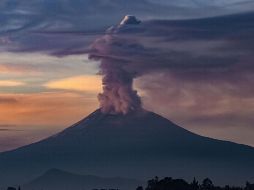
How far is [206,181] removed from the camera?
13000 cm

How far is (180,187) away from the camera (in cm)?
12244

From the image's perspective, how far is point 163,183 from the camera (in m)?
124

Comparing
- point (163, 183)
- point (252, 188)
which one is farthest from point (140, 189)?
point (252, 188)

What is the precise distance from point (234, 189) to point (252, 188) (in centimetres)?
574

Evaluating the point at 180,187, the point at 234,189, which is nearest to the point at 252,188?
the point at 234,189

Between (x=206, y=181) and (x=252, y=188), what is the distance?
6.57 m

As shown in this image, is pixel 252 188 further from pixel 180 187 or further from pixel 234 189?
pixel 180 187

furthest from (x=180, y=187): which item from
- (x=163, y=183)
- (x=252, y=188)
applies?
(x=252, y=188)

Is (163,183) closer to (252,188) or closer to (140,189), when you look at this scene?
(140,189)

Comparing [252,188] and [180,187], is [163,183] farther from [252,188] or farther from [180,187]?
[252,188]

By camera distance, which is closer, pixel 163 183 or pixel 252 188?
pixel 163 183

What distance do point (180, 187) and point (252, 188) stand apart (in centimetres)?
1400

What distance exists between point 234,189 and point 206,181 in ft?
12.8

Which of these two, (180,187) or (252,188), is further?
(252,188)
